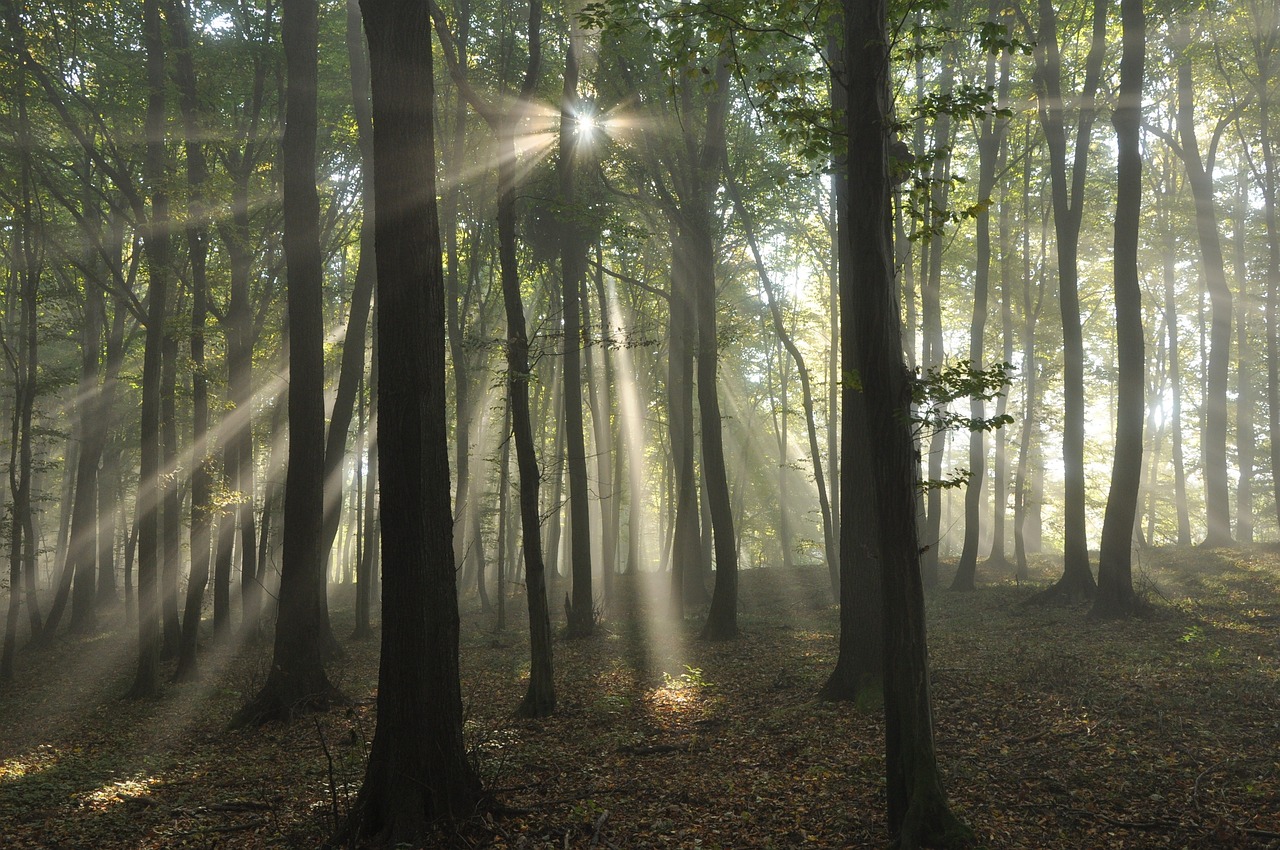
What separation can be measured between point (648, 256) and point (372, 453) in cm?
1084

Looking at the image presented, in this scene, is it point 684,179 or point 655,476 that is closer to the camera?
point 684,179

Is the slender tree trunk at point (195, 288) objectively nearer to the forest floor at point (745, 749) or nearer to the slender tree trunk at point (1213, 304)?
the forest floor at point (745, 749)

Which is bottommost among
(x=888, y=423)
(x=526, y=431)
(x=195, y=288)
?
(x=888, y=423)

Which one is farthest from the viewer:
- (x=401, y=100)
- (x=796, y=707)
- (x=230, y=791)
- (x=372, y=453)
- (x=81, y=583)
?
(x=372, y=453)

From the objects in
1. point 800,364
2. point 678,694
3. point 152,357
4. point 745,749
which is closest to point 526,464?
point 678,694

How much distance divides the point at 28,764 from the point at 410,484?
23.2 ft

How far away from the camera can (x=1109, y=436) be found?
1597 inches

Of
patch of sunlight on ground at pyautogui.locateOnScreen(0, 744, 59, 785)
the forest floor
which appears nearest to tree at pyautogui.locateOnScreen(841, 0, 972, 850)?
the forest floor

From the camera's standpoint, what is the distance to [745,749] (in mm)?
8297

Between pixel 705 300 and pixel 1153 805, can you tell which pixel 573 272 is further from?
pixel 1153 805

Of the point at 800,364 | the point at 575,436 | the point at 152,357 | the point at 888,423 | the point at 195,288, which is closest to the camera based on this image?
the point at 888,423

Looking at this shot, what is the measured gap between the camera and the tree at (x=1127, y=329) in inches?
525

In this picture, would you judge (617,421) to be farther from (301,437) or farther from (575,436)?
(301,437)

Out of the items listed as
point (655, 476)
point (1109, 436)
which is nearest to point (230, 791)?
point (655, 476)
